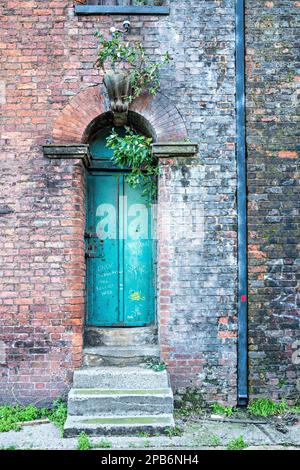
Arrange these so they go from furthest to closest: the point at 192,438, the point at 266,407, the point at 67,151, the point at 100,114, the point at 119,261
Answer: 1. the point at 119,261
2. the point at 100,114
3. the point at 67,151
4. the point at 266,407
5. the point at 192,438

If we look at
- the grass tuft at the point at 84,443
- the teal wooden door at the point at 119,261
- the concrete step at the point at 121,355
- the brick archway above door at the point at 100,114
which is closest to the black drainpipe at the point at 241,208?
the brick archway above door at the point at 100,114

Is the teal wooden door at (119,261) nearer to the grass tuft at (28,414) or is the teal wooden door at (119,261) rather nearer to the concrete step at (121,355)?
the concrete step at (121,355)

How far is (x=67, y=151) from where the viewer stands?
4.87 m

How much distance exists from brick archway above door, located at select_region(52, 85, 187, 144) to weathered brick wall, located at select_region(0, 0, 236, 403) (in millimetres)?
93

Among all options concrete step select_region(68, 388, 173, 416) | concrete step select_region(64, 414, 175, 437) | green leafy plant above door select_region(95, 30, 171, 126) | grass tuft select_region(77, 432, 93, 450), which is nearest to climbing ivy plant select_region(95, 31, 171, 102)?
green leafy plant above door select_region(95, 30, 171, 126)

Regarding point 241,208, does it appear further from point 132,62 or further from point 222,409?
point 222,409

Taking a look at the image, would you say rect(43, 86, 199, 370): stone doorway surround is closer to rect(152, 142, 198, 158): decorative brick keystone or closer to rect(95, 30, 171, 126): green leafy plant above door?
rect(152, 142, 198, 158): decorative brick keystone

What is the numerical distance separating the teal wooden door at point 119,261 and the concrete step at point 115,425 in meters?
1.20

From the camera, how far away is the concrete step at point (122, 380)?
461 centimetres

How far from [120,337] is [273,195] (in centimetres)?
239

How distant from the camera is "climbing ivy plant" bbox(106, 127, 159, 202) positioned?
194 inches

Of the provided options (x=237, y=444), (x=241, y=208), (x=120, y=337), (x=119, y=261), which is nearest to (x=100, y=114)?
(x=119, y=261)

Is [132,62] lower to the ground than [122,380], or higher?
higher
